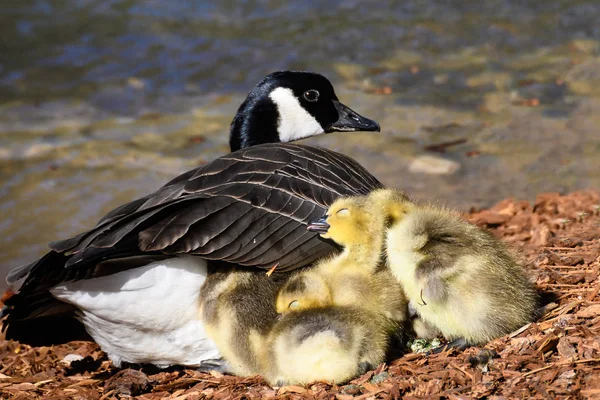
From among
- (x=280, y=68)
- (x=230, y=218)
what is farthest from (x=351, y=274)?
(x=280, y=68)

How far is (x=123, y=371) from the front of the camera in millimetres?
3676

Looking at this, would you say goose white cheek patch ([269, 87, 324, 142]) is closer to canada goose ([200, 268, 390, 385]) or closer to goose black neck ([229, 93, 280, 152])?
goose black neck ([229, 93, 280, 152])

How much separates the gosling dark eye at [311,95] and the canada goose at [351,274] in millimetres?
1805

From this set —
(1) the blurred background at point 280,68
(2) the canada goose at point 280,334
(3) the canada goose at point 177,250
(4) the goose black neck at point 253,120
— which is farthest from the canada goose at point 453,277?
(1) the blurred background at point 280,68

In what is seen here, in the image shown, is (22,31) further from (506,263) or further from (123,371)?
(506,263)

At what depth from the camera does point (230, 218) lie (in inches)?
127

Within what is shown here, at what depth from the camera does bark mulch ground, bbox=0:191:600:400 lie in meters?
2.84

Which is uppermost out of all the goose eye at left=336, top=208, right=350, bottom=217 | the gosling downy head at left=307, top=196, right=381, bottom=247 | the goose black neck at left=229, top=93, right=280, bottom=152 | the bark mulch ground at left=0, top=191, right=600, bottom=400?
the goose black neck at left=229, top=93, right=280, bottom=152

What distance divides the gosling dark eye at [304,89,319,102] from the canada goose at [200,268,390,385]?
1868 mm

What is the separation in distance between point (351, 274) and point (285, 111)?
196 cm

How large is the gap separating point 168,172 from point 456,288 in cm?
435

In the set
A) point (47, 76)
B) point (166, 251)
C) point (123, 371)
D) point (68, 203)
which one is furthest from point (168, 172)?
point (166, 251)

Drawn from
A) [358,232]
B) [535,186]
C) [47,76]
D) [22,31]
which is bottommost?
[535,186]

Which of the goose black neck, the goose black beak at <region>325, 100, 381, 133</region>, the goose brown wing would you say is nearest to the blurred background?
the goose black beak at <region>325, 100, 381, 133</region>
